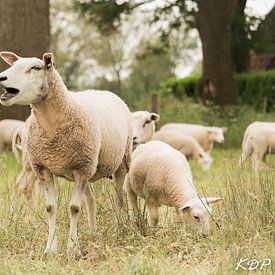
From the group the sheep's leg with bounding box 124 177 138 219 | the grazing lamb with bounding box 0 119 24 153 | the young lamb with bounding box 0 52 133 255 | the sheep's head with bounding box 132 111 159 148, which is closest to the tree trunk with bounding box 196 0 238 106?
the grazing lamb with bounding box 0 119 24 153

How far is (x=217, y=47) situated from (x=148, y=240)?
1501 cm

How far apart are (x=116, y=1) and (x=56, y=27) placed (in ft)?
83.6

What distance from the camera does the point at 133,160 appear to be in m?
8.20

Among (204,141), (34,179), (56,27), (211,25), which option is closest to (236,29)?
(211,25)

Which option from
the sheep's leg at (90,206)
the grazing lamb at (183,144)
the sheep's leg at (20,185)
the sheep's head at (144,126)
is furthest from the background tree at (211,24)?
the sheep's leg at (90,206)

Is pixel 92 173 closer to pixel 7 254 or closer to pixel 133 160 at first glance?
pixel 7 254

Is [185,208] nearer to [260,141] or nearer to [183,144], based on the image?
[260,141]

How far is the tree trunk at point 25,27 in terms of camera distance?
14.3 metres

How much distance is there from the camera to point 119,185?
7.84 m

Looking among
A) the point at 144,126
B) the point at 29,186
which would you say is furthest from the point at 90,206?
the point at 144,126

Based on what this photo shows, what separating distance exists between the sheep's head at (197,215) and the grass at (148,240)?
93 mm

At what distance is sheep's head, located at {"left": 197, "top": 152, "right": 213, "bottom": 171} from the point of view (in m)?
13.8

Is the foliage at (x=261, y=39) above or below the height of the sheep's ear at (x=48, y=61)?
below

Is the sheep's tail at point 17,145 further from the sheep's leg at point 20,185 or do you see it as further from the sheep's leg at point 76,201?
the sheep's leg at point 76,201
